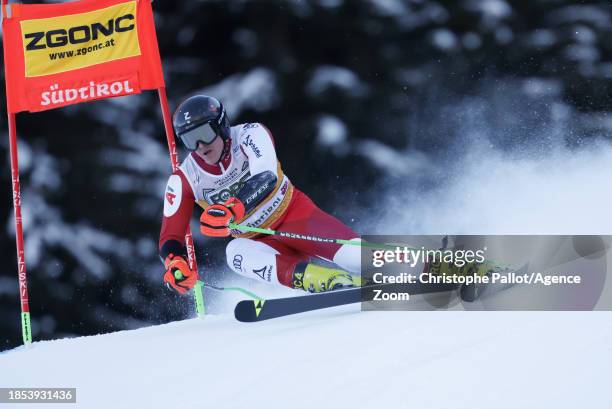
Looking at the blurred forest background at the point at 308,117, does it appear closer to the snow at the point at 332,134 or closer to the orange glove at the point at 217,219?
the snow at the point at 332,134

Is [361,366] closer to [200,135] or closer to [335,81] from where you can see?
[200,135]

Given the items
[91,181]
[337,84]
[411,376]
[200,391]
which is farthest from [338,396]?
[91,181]

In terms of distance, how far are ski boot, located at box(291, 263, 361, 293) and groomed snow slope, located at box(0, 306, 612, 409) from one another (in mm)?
187

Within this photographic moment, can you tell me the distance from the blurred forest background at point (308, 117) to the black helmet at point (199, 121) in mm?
2848

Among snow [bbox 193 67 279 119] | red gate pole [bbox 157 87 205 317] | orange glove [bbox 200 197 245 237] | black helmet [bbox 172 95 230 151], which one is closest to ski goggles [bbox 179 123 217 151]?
black helmet [bbox 172 95 230 151]

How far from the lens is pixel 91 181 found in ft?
22.9

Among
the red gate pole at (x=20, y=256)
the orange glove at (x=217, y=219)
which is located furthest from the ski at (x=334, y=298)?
the red gate pole at (x=20, y=256)

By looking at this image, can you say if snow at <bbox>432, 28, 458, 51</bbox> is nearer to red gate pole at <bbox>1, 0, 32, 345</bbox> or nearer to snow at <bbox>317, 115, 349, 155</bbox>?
snow at <bbox>317, 115, 349, 155</bbox>

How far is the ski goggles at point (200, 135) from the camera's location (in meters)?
3.70

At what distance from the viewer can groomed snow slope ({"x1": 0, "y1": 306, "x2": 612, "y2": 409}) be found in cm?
207

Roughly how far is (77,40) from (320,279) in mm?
2255

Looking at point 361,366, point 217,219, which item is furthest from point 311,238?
point 361,366

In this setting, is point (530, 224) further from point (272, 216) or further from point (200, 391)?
point (200, 391)

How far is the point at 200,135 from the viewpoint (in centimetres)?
371
